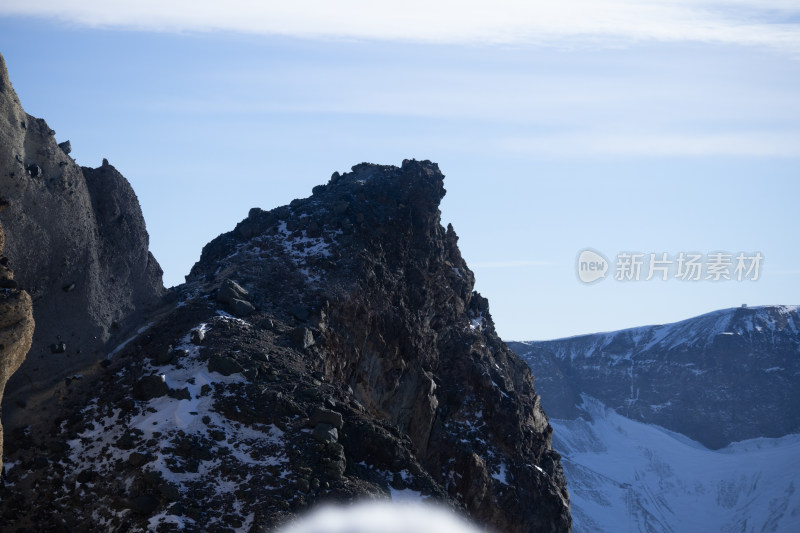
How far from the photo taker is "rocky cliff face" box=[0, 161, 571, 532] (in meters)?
52.0

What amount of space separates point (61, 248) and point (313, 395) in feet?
47.2

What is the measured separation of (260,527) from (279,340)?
1823cm

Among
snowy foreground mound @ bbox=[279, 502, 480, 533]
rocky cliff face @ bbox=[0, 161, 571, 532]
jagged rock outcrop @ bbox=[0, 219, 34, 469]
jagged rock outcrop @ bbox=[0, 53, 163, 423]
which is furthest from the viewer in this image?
jagged rock outcrop @ bbox=[0, 53, 163, 423]

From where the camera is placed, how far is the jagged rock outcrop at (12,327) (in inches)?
1524

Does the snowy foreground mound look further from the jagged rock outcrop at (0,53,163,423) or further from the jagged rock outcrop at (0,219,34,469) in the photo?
the jagged rock outcrop at (0,53,163,423)

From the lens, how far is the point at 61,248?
60.8 m

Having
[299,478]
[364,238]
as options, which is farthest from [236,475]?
[364,238]

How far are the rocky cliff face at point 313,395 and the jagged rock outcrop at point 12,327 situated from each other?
39.6ft

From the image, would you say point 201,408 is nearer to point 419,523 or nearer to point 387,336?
point 419,523

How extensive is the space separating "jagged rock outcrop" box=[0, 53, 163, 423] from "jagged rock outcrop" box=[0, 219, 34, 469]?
53.7 feet

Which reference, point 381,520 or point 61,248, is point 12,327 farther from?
point 61,248

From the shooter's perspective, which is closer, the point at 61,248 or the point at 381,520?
the point at 381,520

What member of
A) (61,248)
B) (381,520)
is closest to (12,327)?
(381,520)

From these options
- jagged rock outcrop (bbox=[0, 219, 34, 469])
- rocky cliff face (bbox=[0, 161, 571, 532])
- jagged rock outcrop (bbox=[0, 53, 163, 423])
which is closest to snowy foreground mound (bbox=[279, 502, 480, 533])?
rocky cliff face (bbox=[0, 161, 571, 532])
